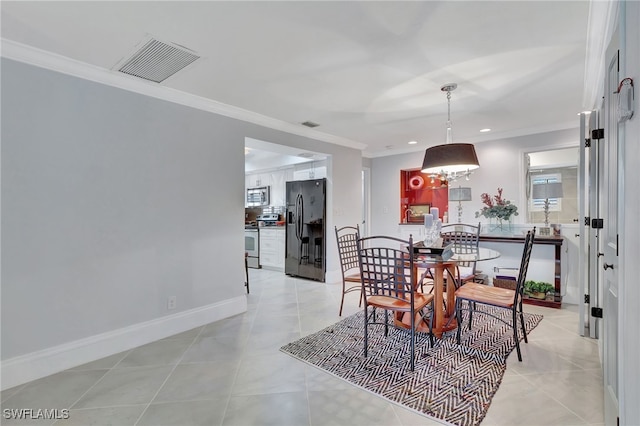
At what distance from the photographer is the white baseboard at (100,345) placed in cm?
213

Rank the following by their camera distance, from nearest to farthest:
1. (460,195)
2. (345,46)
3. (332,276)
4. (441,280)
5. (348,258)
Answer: (345,46) → (441,280) → (348,258) → (460,195) → (332,276)

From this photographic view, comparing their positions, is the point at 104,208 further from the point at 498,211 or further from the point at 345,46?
the point at 498,211

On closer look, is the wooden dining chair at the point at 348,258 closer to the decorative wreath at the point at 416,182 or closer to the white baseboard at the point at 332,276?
the white baseboard at the point at 332,276

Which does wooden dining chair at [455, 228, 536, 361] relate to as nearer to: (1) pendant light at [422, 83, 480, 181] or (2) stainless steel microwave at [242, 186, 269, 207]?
(1) pendant light at [422, 83, 480, 181]

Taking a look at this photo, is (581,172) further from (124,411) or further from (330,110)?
(124,411)

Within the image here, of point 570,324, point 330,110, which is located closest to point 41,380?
point 330,110

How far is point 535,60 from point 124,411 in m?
3.88

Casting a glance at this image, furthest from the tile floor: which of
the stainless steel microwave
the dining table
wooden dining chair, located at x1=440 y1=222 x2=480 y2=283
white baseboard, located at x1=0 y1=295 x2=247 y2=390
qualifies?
the stainless steel microwave

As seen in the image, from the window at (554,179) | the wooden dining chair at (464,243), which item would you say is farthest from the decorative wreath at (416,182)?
the wooden dining chair at (464,243)

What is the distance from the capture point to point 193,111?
10.3 ft

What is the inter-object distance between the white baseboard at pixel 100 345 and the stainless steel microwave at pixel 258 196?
145 inches

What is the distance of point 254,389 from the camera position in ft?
6.65

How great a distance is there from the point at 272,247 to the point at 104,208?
12.2ft

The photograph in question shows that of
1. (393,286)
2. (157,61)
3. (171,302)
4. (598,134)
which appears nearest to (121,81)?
(157,61)
